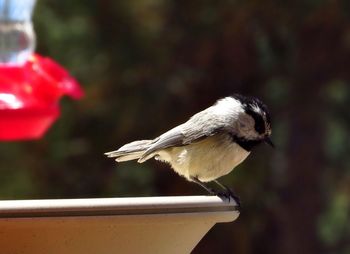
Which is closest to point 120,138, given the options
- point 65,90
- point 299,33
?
point 299,33

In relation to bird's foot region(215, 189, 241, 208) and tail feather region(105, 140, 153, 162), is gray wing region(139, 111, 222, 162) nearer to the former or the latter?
tail feather region(105, 140, 153, 162)

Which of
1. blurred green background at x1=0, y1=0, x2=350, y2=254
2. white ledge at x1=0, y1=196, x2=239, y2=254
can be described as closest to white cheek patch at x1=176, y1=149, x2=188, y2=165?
white ledge at x1=0, y1=196, x2=239, y2=254

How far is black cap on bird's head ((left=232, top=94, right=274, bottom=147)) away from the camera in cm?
314

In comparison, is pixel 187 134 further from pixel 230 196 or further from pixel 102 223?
pixel 102 223

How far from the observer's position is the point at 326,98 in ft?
20.2

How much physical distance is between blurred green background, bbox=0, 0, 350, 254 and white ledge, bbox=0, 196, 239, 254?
365cm

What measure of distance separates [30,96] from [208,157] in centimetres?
68

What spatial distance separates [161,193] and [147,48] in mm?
1012

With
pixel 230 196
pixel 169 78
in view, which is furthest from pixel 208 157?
pixel 169 78

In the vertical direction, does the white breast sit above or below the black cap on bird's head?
below

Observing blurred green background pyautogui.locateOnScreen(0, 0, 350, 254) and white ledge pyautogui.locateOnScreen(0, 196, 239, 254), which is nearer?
white ledge pyautogui.locateOnScreen(0, 196, 239, 254)

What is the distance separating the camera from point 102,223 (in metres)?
1.79

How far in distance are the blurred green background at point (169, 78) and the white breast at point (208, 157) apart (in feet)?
8.03

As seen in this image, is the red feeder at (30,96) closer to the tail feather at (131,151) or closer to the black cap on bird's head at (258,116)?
the tail feather at (131,151)
